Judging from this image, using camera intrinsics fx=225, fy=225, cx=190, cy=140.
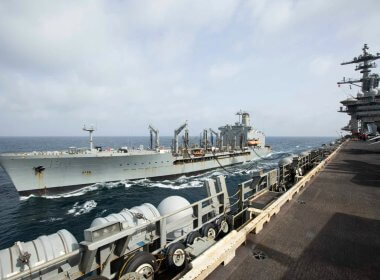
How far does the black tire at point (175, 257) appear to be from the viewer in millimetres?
4941

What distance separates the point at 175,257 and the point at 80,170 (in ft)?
84.2

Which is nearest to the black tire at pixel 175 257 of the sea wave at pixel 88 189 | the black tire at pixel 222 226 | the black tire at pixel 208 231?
the black tire at pixel 208 231

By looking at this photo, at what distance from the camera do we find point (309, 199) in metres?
9.40

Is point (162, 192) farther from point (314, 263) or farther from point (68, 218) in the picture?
point (314, 263)

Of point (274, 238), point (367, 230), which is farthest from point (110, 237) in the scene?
point (367, 230)

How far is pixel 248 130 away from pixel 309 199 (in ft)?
157

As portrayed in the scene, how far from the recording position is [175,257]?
16.5 ft

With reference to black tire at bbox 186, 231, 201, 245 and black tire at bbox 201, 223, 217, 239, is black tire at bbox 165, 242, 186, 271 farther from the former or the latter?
black tire at bbox 201, 223, 217, 239

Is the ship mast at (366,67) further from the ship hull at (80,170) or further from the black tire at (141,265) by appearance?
the black tire at (141,265)

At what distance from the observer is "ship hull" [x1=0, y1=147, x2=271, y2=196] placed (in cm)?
2455

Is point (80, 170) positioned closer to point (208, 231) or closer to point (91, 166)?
point (91, 166)

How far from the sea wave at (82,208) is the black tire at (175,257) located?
17751 mm

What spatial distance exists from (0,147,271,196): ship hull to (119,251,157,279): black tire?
25140 mm

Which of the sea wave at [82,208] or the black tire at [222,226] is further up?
the black tire at [222,226]
